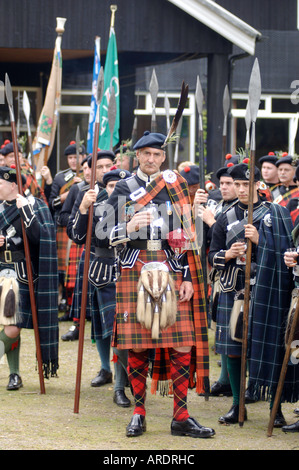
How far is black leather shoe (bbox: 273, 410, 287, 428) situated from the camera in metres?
5.83

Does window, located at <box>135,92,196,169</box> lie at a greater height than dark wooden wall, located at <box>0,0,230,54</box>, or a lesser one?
lesser

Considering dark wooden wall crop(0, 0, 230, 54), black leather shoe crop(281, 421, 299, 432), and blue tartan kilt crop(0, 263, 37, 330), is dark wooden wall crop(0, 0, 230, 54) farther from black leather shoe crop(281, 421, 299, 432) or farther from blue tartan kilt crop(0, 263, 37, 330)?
black leather shoe crop(281, 421, 299, 432)

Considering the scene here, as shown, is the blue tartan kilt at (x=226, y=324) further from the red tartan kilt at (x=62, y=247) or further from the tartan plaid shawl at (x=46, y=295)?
the red tartan kilt at (x=62, y=247)

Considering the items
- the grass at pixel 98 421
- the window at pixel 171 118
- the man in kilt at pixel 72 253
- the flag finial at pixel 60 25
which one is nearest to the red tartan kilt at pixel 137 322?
the grass at pixel 98 421

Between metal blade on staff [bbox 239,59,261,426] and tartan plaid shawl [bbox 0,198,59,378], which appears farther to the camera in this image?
tartan plaid shawl [bbox 0,198,59,378]

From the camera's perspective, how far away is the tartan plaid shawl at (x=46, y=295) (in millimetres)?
6793

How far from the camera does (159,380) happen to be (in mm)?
6039

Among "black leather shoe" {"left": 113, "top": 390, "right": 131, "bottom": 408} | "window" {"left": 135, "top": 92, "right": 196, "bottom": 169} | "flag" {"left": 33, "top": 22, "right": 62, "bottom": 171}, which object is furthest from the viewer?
"window" {"left": 135, "top": 92, "right": 196, "bottom": 169}

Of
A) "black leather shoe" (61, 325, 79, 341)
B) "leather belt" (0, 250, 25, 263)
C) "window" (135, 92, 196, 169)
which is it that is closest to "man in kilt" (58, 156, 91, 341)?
"black leather shoe" (61, 325, 79, 341)

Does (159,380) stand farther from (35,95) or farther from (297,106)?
(297,106)

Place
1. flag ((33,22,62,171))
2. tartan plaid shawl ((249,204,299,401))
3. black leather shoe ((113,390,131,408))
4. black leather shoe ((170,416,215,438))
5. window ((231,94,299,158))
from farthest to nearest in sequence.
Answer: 1. window ((231,94,299,158))
2. flag ((33,22,62,171))
3. black leather shoe ((113,390,131,408))
4. tartan plaid shawl ((249,204,299,401))
5. black leather shoe ((170,416,215,438))

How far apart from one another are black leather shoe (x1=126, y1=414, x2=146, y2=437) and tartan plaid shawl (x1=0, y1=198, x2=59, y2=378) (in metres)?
1.36

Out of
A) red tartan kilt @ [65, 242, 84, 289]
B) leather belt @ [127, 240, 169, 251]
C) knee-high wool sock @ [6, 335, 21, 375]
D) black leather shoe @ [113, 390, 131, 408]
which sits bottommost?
black leather shoe @ [113, 390, 131, 408]
